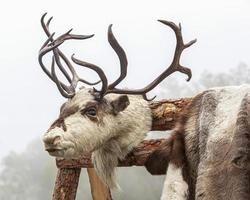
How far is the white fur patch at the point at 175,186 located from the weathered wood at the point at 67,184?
921 millimetres

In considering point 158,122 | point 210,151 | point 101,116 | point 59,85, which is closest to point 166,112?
point 158,122

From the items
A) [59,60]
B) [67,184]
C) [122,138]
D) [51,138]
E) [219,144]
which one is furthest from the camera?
[67,184]

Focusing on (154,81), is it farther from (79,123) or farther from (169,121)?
(79,123)

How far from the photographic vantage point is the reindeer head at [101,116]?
7.00 feet

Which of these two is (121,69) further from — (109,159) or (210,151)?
(210,151)

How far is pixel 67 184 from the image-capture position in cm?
273

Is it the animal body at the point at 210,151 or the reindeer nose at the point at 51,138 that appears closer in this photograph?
the animal body at the point at 210,151

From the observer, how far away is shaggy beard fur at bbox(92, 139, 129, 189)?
235cm

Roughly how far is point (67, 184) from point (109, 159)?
45 centimetres

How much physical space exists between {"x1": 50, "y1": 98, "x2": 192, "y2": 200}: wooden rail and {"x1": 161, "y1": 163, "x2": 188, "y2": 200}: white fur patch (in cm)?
30

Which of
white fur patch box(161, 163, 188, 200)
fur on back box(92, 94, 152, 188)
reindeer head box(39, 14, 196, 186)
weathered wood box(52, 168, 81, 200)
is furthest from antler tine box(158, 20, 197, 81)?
weathered wood box(52, 168, 81, 200)

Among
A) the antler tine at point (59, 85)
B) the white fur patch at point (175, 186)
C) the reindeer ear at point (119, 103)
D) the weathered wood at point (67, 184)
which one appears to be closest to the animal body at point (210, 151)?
the white fur patch at point (175, 186)

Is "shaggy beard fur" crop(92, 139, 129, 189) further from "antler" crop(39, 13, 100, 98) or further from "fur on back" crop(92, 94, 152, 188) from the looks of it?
"antler" crop(39, 13, 100, 98)

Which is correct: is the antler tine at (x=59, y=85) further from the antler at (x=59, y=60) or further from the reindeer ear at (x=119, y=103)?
the reindeer ear at (x=119, y=103)
